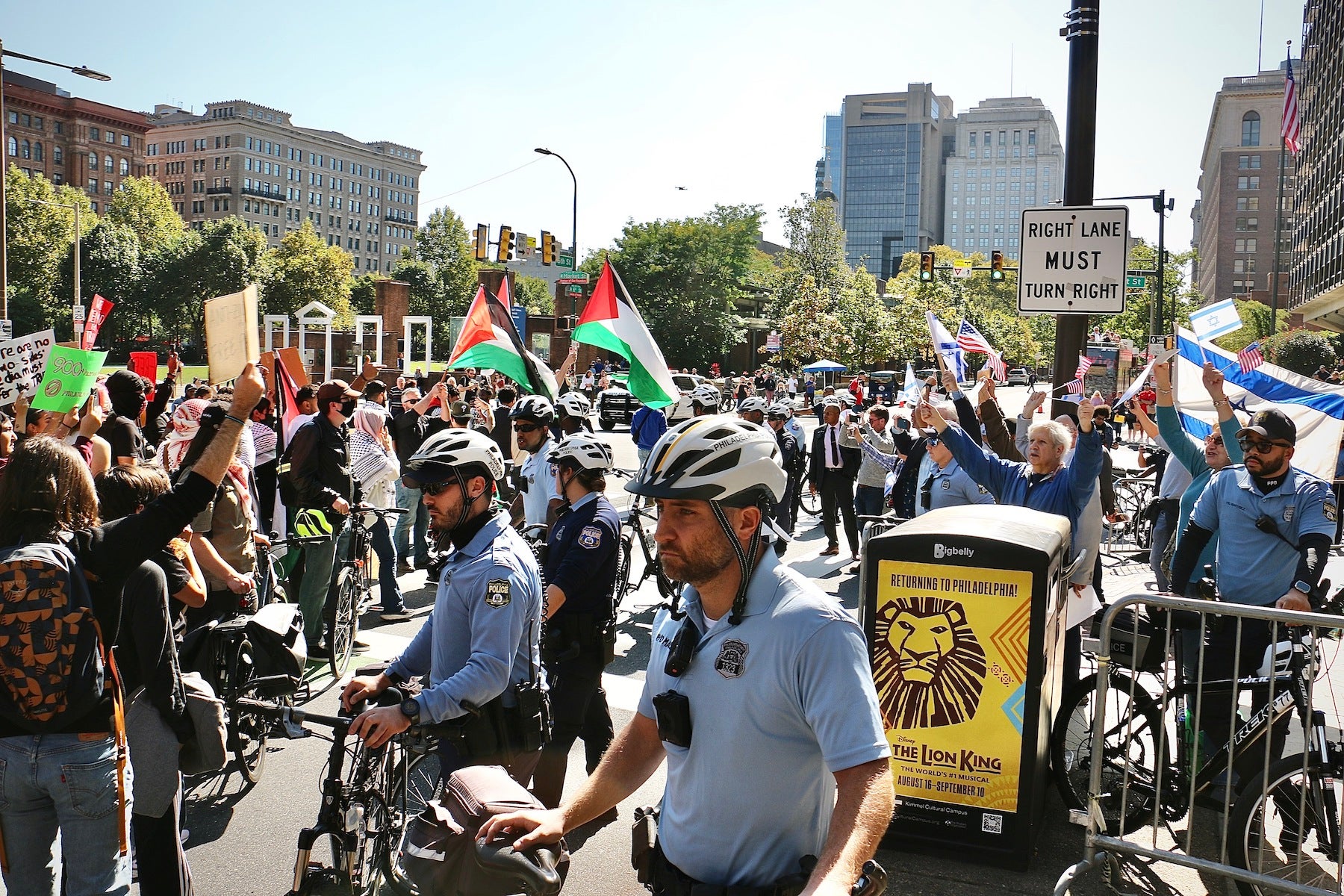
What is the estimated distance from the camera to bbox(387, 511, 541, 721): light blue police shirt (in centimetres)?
365

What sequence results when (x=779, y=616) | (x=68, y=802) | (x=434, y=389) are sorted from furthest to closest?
(x=434, y=389), (x=68, y=802), (x=779, y=616)

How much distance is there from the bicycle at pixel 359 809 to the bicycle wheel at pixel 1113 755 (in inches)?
115

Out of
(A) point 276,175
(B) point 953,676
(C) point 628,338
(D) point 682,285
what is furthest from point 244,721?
(A) point 276,175

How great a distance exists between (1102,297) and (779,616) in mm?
6377

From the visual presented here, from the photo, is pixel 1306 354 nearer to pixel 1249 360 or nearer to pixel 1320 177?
pixel 1320 177

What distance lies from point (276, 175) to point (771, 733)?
167 m

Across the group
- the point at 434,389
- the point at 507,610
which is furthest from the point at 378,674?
the point at 434,389

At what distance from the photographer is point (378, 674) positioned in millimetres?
3709

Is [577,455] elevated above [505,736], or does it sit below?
above

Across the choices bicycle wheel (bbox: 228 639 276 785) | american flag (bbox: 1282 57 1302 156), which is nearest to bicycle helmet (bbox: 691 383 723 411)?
bicycle wheel (bbox: 228 639 276 785)

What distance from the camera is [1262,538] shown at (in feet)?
18.4

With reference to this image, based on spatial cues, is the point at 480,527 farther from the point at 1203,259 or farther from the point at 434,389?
the point at 1203,259

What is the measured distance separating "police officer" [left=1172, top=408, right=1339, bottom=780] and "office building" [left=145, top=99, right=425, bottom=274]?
152 m

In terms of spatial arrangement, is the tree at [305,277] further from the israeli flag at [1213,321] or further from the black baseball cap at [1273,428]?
the black baseball cap at [1273,428]
